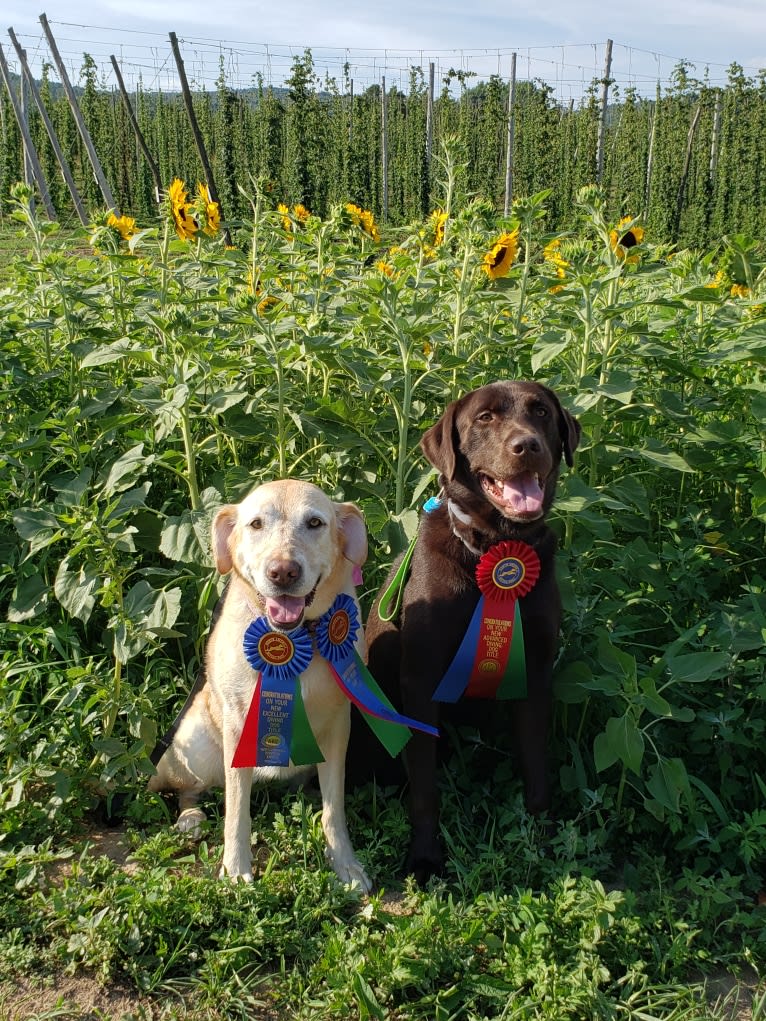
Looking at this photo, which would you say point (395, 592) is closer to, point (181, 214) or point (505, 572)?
point (505, 572)

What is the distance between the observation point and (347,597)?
2434mm

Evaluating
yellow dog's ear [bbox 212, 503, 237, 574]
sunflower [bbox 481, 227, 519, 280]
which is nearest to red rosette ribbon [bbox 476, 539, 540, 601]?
yellow dog's ear [bbox 212, 503, 237, 574]

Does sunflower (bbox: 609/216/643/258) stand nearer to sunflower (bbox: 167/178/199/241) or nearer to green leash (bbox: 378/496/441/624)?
green leash (bbox: 378/496/441/624)

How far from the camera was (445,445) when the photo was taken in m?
2.56

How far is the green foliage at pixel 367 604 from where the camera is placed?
2145 mm

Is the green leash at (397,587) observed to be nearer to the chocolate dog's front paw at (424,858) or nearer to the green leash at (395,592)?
the green leash at (395,592)

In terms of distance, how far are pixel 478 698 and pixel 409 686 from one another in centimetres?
27

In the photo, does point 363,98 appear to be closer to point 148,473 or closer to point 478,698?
point 148,473

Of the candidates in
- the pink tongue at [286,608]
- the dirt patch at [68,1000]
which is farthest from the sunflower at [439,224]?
the dirt patch at [68,1000]

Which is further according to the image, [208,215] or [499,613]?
[208,215]

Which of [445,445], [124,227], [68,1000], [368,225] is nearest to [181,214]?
[124,227]

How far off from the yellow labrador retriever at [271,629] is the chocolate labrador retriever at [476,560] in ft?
0.64

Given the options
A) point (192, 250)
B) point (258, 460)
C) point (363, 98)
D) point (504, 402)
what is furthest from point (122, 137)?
point (504, 402)

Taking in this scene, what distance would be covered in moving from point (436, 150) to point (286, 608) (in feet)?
45.4
